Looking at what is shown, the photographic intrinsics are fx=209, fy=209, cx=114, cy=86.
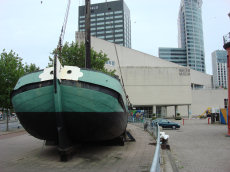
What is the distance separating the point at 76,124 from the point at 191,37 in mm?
143603

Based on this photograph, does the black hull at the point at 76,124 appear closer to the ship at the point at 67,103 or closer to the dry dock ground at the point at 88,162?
the ship at the point at 67,103

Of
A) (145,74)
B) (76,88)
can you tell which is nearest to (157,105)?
(145,74)

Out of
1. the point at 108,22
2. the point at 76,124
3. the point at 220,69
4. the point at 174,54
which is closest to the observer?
the point at 76,124

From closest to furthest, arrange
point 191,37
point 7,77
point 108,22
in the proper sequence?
point 7,77
point 108,22
point 191,37

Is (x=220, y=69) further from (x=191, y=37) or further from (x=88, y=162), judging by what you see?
(x=88, y=162)

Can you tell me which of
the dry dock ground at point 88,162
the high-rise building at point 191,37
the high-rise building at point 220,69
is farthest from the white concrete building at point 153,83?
the high-rise building at point 220,69

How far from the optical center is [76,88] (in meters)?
6.18

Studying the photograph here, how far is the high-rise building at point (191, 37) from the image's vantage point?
5330 inches

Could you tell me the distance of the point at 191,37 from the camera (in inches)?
5374

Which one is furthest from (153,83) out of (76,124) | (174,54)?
(174,54)

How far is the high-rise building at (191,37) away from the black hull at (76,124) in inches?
5340

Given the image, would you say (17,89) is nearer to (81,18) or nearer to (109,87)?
(109,87)

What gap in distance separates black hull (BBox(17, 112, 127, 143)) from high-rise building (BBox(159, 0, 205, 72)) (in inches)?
5340

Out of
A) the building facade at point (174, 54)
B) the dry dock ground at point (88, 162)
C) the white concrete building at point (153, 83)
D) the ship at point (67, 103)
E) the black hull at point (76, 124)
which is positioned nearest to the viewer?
the dry dock ground at point (88, 162)
